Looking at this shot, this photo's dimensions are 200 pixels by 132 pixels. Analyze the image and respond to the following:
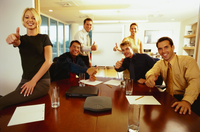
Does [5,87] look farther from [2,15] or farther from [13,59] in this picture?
[2,15]

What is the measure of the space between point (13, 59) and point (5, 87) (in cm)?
57

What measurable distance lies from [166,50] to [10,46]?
2527 mm

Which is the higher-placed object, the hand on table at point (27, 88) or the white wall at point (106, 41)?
the white wall at point (106, 41)

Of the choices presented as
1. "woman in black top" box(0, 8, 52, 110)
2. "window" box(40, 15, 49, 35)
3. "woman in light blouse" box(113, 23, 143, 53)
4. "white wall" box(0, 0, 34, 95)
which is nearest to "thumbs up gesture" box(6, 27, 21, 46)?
"woman in black top" box(0, 8, 52, 110)

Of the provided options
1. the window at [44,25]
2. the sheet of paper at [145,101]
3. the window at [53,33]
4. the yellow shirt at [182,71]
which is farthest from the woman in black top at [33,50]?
the window at [53,33]

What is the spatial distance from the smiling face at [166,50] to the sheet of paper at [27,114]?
142 cm

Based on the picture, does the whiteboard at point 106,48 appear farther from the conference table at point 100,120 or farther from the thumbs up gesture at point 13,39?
the conference table at point 100,120

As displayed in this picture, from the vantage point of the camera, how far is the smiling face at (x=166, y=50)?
157 centimetres

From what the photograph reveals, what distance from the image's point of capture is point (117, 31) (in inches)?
199

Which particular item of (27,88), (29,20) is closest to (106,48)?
(29,20)

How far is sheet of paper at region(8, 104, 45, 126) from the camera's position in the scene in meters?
0.73

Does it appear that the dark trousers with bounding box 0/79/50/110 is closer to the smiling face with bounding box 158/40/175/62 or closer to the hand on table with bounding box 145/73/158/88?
the hand on table with bounding box 145/73/158/88

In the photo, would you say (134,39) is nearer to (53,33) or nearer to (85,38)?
(85,38)

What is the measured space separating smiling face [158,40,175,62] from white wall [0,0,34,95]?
2171 mm
